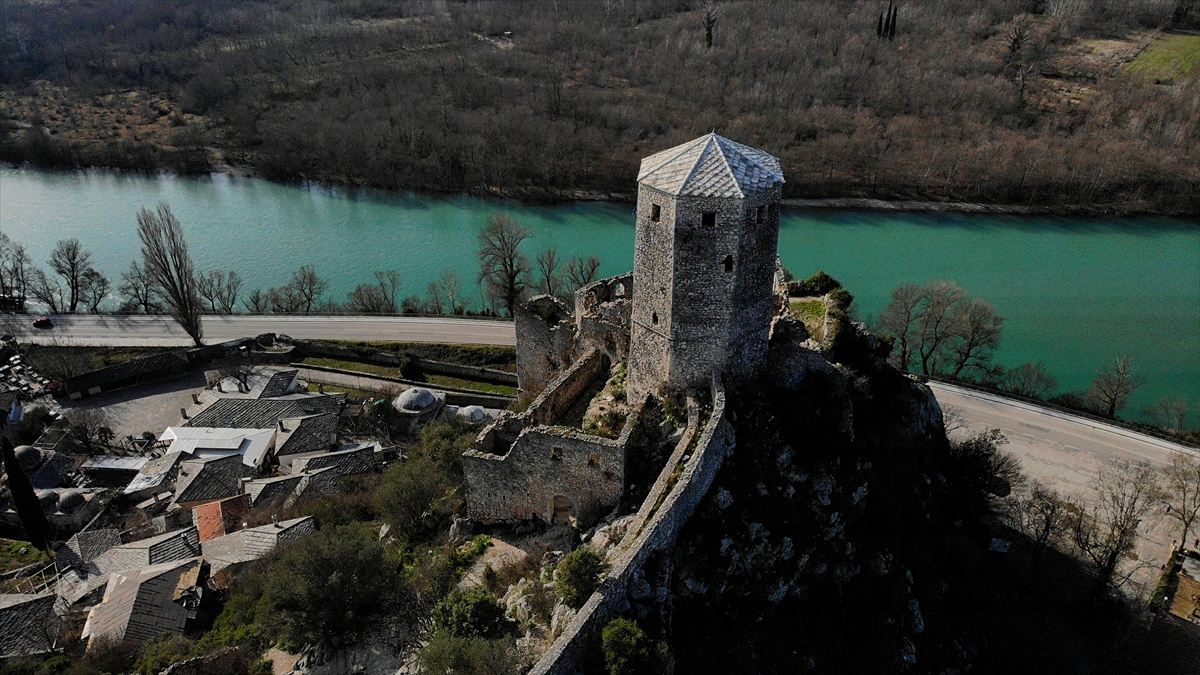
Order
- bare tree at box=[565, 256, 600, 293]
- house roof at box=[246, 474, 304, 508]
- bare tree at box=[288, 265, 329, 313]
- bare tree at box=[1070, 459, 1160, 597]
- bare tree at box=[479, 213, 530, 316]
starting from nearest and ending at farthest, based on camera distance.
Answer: bare tree at box=[1070, 459, 1160, 597], house roof at box=[246, 474, 304, 508], bare tree at box=[479, 213, 530, 316], bare tree at box=[565, 256, 600, 293], bare tree at box=[288, 265, 329, 313]

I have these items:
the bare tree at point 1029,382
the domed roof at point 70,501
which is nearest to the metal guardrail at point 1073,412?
the bare tree at point 1029,382

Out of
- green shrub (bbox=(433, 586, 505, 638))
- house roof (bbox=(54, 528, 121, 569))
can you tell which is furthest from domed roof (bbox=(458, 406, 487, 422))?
green shrub (bbox=(433, 586, 505, 638))

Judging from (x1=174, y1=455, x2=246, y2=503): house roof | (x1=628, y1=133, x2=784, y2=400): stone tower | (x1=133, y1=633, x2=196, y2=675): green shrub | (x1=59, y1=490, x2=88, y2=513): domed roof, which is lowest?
(x1=59, y1=490, x2=88, y2=513): domed roof

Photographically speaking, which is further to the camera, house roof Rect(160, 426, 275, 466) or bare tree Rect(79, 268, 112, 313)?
bare tree Rect(79, 268, 112, 313)

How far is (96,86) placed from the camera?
101562 millimetres

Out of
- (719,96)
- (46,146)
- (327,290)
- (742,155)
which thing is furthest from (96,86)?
(742,155)

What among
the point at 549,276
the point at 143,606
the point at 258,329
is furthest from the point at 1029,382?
the point at 258,329

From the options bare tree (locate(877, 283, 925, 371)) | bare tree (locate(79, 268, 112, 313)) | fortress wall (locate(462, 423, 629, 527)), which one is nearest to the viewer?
fortress wall (locate(462, 423, 629, 527))

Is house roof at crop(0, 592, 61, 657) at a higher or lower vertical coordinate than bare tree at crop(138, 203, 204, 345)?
lower

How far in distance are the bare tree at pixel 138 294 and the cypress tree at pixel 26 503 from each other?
2321cm

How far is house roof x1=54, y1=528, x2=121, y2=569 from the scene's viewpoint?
26281 millimetres

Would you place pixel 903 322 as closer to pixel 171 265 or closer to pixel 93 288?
pixel 171 265

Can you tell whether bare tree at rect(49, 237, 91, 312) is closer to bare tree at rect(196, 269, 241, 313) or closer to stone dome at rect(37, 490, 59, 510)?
bare tree at rect(196, 269, 241, 313)

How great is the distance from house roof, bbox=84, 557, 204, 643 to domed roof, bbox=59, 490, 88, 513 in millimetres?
8079
